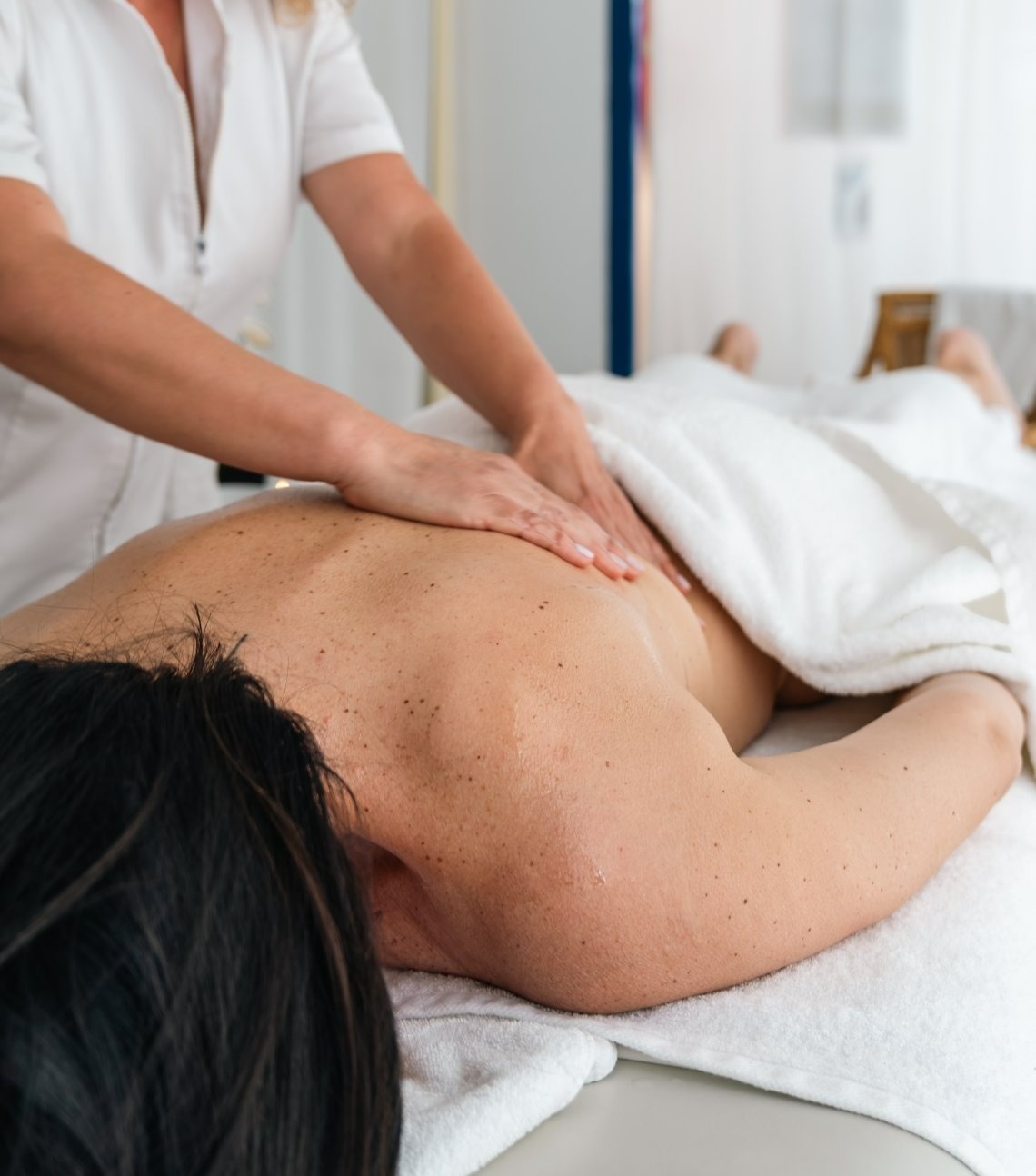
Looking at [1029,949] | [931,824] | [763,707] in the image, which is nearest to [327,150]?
[763,707]

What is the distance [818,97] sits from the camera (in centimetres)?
487

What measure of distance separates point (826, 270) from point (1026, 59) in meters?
0.99

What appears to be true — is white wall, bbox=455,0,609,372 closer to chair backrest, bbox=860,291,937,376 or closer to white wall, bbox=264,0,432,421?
white wall, bbox=264,0,432,421

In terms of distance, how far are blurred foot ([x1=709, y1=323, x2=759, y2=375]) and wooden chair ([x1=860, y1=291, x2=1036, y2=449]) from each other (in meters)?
1.10

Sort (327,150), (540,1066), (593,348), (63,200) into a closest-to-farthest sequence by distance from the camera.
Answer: (540,1066) < (63,200) < (327,150) < (593,348)

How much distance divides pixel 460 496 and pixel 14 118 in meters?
0.64

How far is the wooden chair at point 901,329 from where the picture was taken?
4359 millimetres

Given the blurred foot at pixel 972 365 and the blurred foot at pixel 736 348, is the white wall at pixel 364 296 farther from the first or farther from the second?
the blurred foot at pixel 972 365

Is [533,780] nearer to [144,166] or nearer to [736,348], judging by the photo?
[144,166]

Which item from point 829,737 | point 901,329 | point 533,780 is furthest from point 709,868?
point 901,329

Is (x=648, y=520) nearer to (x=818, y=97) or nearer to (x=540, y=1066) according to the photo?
(x=540, y=1066)

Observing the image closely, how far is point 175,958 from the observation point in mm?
564

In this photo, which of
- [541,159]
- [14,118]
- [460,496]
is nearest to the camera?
[460,496]

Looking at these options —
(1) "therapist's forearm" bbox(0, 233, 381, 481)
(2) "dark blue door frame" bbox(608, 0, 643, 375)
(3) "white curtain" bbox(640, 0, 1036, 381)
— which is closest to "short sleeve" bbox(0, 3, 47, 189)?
(1) "therapist's forearm" bbox(0, 233, 381, 481)
